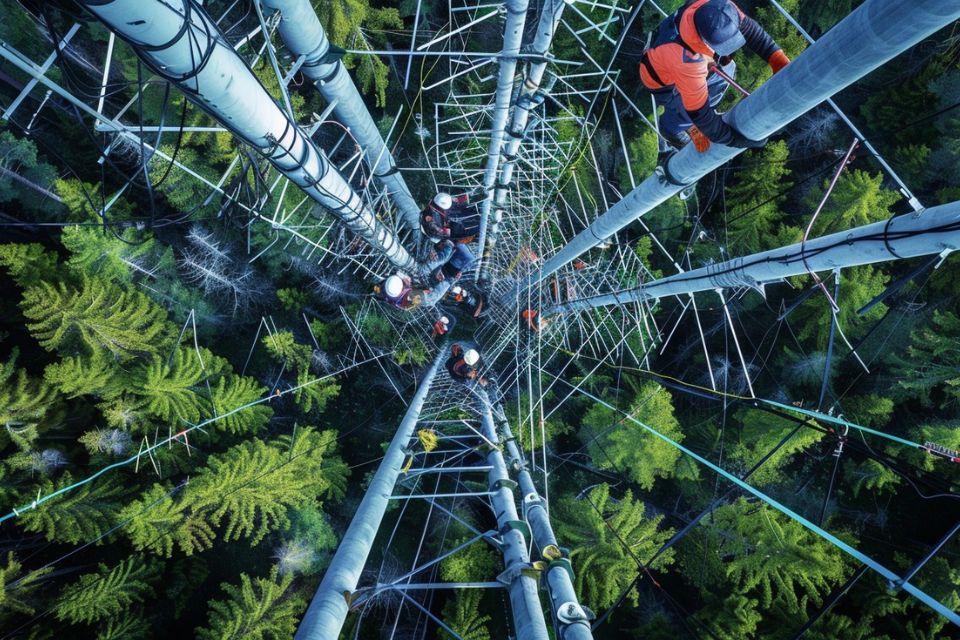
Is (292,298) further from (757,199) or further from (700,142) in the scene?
(757,199)

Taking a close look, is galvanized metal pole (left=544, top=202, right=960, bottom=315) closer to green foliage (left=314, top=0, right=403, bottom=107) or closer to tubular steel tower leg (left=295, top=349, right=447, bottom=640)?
tubular steel tower leg (left=295, top=349, right=447, bottom=640)

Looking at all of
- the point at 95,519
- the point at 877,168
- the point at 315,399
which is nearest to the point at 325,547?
the point at 315,399

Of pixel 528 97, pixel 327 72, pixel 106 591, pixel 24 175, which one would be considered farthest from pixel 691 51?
pixel 24 175

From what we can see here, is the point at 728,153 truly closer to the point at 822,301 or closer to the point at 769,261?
the point at 769,261

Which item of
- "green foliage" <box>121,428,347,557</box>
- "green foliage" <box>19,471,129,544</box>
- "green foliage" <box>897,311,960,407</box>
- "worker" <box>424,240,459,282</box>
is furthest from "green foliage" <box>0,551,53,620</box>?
"green foliage" <box>897,311,960,407</box>

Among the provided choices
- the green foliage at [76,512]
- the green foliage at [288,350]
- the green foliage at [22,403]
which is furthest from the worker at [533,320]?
the green foliage at [22,403]

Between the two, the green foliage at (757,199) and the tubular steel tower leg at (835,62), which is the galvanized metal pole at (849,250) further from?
the green foliage at (757,199)
